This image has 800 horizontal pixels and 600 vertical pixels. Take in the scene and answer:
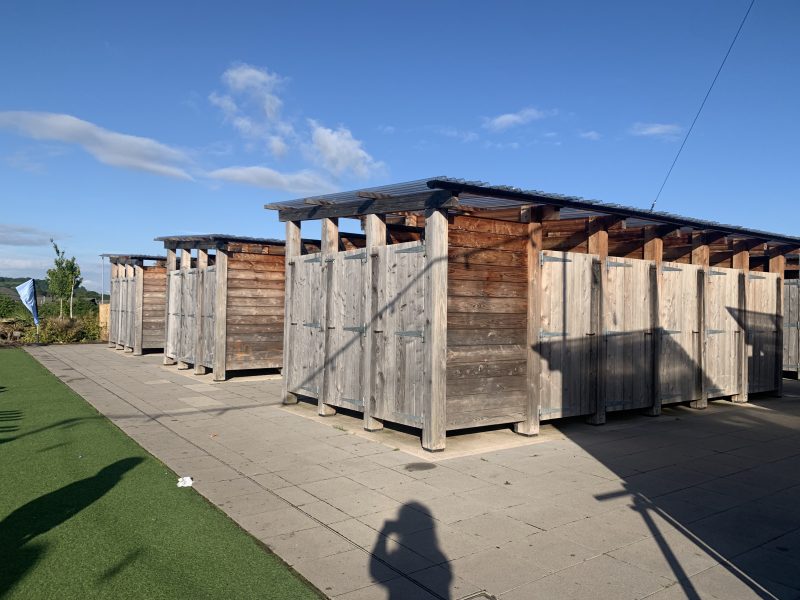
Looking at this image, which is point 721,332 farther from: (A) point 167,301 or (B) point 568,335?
(A) point 167,301

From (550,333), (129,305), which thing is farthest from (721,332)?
(129,305)

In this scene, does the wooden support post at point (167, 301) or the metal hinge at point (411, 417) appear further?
the wooden support post at point (167, 301)

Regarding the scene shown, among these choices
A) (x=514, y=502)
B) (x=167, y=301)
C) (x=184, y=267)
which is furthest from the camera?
(x=167, y=301)

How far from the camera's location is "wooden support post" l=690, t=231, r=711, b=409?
1109 cm

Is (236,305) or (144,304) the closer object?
(236,305)

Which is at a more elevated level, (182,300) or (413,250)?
(413,250)

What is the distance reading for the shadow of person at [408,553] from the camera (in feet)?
13.0

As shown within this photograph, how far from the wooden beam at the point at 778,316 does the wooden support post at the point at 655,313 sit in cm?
404

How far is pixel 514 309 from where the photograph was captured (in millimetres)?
8523

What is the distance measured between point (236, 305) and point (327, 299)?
509 centimetres

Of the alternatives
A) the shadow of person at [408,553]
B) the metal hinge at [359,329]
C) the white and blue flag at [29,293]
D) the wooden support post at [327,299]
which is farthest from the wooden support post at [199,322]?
the white and blue flag at [29,293]

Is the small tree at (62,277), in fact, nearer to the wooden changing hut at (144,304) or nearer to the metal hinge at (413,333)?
the wooden changing hut at (144,304)

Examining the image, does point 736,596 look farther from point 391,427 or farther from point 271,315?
point 271,315

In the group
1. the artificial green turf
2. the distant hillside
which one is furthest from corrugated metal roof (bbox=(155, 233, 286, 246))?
the distant hillside
